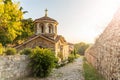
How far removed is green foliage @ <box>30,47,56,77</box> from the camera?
49.8 ft

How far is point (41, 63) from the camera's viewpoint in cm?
1532

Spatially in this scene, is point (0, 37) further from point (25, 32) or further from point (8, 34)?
point (25, 32)

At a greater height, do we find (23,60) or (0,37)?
(0,37)

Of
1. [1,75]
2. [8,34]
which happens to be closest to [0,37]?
[8,34]

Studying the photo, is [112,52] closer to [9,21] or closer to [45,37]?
[45,37]

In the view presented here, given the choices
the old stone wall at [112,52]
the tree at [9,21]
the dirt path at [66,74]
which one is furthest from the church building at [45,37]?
the old stone wall at [112,52]

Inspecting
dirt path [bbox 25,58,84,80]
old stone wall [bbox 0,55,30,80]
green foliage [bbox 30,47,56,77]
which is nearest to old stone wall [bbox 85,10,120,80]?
dirt path [bbox 25,58,84,80]

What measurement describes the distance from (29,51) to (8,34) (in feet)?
37.7

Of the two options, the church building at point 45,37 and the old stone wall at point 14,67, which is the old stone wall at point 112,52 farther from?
the church building at point 45,37

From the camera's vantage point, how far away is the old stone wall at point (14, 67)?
443 inches

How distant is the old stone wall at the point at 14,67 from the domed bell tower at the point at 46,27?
14.7m

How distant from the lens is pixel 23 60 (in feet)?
46.5

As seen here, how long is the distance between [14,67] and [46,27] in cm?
1716

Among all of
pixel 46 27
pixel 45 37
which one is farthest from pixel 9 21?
pixel 46 27
